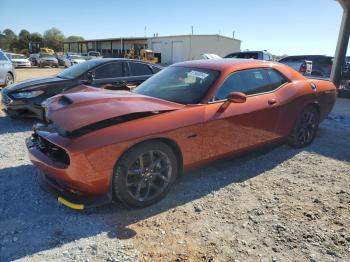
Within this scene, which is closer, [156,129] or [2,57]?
[156,129]

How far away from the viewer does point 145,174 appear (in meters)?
3.43

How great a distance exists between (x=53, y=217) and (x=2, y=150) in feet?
8.05

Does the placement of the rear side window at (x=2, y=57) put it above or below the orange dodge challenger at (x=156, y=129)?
above

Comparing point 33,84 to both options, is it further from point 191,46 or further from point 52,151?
point 191,46

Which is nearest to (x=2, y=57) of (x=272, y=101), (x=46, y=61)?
(x=272, y=101)

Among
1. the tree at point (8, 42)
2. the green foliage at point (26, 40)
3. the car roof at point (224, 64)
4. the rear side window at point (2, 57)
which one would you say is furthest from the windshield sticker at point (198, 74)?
the tree at point (8, 42)

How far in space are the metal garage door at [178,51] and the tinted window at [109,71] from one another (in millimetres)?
35224

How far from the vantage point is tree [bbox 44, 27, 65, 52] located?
261 ft

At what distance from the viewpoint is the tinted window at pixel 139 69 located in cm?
781

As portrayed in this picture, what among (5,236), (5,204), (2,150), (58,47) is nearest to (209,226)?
(5,236)

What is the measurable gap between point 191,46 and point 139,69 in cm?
3411

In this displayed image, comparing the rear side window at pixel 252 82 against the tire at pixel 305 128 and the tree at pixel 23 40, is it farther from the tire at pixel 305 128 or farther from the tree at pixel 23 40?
the tree at pixel 23 40

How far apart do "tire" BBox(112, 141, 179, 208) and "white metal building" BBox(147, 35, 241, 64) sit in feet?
126

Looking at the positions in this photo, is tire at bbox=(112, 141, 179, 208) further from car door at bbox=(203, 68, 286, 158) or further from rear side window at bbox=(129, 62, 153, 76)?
rear side window at bbox=(129, 62, 153, 76)
